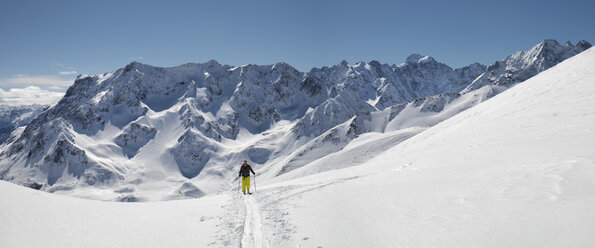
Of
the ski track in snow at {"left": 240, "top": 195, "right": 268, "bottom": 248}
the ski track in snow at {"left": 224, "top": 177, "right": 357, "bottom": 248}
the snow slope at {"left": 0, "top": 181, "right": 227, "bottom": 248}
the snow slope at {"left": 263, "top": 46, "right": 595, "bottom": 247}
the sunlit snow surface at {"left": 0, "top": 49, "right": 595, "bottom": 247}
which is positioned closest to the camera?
the snow slope at {"left": 263, "top": 46, "right": 595, "bottom": 247}

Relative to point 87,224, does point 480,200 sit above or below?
below

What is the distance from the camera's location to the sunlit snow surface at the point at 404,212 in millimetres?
7230

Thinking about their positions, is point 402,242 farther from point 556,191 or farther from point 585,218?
point 556,191

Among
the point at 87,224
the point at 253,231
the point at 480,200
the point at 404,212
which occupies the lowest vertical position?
the point at 253,231

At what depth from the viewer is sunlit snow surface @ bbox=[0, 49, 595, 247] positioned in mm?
7230

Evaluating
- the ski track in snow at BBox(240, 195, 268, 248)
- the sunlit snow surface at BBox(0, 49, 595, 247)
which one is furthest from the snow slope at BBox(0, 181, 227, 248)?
the ski track in snow at BBox(240, 195, 268, 248)

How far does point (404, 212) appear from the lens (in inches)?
369

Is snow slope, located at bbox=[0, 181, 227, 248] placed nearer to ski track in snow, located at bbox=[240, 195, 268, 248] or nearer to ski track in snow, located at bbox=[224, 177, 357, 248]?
ski track in snow, located at bbox=[224, 177, 357, 248]

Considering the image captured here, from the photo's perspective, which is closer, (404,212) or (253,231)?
(404,212)

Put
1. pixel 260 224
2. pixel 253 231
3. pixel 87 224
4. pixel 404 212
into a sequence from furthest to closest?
pixel 260 224 → pixel 253 231 → pixel 87 224 → pixel 404 212

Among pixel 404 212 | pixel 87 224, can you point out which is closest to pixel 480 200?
pixel 404 212

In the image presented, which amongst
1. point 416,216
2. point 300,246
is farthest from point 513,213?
point 300,246

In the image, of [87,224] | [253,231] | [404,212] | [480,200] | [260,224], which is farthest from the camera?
[260,224]

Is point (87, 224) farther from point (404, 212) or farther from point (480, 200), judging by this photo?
point (480, 200)
